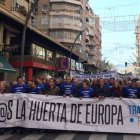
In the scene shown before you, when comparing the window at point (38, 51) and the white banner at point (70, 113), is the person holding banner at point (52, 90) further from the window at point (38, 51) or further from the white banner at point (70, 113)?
the window at point (38, 51)

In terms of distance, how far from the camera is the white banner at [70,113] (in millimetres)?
12511

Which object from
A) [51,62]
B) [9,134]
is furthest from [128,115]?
[51,62]

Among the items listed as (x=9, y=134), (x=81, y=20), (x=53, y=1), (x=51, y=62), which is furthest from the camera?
(x=81, y=20)

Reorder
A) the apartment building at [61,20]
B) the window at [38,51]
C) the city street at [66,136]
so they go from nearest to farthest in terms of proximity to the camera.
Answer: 1. the city street at [66,136]
2. the window at [38,51]
3. the apartment building at [61,20]

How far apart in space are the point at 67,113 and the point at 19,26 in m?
21.2

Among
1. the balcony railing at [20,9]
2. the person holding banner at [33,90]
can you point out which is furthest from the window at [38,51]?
the person holding banner at [33,90]

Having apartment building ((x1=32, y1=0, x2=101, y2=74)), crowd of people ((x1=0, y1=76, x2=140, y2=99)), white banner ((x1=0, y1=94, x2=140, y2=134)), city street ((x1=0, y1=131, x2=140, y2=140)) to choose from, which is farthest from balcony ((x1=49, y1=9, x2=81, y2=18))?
city street ((x1=0, y1=131, x2=140, y2=140))

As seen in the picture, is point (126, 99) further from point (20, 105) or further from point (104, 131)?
point (20, 105)

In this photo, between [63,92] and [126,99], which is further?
[63,92]

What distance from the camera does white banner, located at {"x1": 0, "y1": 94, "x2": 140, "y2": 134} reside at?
41.0 ft

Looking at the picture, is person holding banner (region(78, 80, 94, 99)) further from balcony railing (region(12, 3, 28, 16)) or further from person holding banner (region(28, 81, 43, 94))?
balcony railing (region(12, 3, 28, 16))

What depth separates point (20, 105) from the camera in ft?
41.9

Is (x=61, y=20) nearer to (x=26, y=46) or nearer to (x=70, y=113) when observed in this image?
(x=26, y=46)

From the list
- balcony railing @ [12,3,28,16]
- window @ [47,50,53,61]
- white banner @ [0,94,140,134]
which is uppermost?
balcony railing @ [12,3,28,16]
